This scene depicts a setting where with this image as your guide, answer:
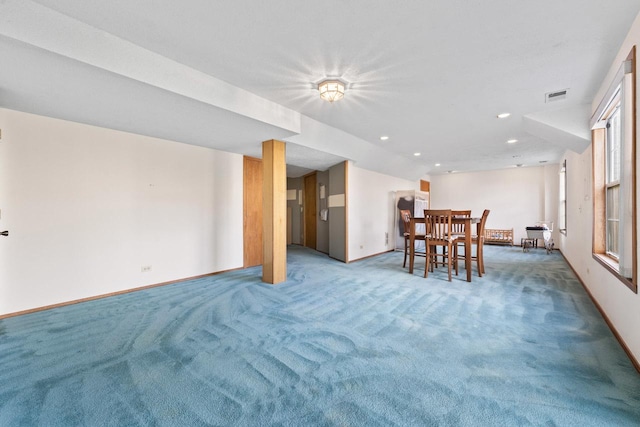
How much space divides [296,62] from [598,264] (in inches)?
151

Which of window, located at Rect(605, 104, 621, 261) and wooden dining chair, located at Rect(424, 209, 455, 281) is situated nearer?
window, located at Rect(605, 104, 621, 261)

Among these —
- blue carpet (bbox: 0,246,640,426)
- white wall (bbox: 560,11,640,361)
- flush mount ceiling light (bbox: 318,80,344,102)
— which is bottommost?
blue carpet (bbox: 0,246,640,426)

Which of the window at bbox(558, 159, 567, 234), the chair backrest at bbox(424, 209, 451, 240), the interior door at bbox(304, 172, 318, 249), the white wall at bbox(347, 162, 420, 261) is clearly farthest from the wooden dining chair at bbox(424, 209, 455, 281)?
the interior door at bbox(304, 172, 318, 249)

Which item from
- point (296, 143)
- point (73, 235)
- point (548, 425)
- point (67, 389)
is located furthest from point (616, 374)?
point (73, 235)

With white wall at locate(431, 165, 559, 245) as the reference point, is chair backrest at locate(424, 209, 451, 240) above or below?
below

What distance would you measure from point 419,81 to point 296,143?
83.0 inches

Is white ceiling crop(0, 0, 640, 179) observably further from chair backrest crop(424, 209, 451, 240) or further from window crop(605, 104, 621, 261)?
chair backrest crop(424, 209, 451, 240)

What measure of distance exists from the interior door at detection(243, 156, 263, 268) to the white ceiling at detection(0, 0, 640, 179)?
1.31 metres

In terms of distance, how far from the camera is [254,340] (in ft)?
7.31

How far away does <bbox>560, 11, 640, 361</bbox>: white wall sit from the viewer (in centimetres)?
189

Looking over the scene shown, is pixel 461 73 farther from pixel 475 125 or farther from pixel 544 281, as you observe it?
pixel 544 281

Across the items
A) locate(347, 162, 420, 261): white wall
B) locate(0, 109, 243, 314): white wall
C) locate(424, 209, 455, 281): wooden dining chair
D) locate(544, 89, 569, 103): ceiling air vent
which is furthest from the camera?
locate(347, 162, 420, 261): white wall

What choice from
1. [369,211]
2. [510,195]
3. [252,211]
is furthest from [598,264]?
[510,195]

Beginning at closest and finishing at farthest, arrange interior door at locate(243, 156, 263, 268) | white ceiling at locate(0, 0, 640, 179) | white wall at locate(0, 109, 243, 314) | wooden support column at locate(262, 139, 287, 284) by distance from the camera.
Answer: white ceiling at locate(0, 0, 640, 179)
white wall at locate(0, 109, 243, 314)
wooden support column at locate(262, 139, 287, 284)
interior door at locate(243, 156, 263, 268)
